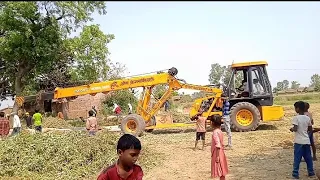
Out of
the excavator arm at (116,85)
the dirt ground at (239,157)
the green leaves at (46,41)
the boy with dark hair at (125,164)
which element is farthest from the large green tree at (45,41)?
the boy with dark hair at (125,164)

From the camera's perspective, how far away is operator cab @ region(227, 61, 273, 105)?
13836mm

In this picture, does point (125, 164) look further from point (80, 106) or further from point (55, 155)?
point (80, 106)

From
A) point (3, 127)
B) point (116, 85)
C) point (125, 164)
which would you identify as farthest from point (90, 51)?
point (125, 164)

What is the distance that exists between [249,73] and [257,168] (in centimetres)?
658

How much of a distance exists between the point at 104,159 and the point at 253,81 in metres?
7.63

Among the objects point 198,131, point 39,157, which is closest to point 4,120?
point 39,157

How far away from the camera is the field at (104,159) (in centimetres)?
760

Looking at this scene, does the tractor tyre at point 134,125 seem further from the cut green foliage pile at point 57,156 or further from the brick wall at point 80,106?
the brick wall at point 80,106

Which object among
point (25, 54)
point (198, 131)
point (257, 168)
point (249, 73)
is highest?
point (25, 54)

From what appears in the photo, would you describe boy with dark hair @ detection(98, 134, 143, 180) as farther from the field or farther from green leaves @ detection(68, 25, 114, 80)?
green leaves @ detection(68, 25, 114, 80)

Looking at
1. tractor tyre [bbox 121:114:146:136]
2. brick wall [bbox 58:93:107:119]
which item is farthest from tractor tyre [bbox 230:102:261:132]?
brick wall [bbox 58:93:107:119]

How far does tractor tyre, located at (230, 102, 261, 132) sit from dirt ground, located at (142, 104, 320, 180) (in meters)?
0.40

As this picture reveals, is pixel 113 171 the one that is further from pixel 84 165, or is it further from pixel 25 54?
pixel 25 54

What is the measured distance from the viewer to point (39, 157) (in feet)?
26.6
